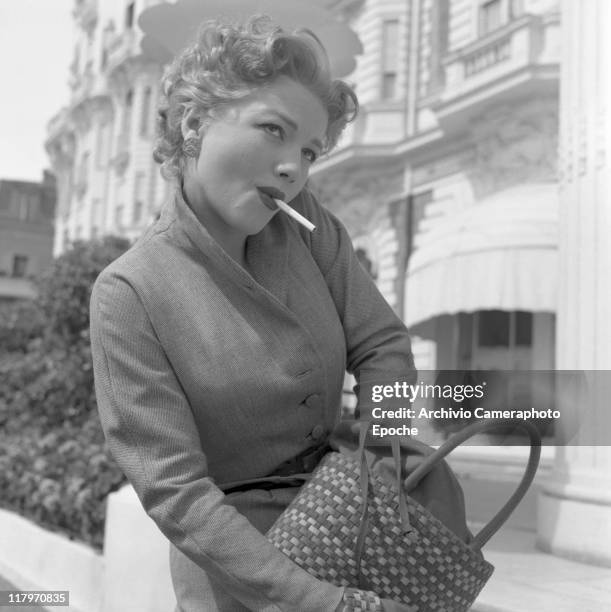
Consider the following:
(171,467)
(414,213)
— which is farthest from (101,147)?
(171,467)

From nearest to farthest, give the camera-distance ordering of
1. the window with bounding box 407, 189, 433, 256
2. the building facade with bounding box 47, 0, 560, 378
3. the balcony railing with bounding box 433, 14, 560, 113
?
the building facade with bounding box 47, 0, 560, 378 < the balcony railing with bounding box 433, 14, 560, 113 < the window with bounding box 407, 189, 433, 256

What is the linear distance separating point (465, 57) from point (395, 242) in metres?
2.80

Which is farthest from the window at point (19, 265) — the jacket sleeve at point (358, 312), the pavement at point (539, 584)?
the jacket sleeve at point (358, 312)

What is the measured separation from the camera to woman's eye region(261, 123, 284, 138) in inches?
36.8

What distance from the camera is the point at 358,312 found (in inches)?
42.0

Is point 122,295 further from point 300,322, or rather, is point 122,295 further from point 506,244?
point 506,244

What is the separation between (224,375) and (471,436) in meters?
0.29

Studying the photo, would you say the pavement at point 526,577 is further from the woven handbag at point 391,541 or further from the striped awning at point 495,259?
the striped awning at point 495,259

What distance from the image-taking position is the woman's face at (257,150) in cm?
93

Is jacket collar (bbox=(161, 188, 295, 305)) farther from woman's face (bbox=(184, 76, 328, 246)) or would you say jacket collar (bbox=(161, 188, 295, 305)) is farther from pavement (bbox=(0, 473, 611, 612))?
pavement (bbox=(0, 473, 611, 612))

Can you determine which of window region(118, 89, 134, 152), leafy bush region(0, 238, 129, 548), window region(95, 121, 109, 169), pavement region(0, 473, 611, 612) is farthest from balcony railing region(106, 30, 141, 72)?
pavement region(0, 473, 611, 612)

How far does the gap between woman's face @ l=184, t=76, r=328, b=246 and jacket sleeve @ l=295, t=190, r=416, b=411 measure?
18 cm

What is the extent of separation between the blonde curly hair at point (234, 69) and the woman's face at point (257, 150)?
0.05ft

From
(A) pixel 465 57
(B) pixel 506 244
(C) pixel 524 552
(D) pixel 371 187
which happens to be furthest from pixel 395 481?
(D) pixel 371 187
